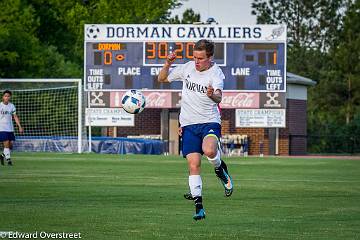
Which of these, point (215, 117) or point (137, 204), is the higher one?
point (215, 117)

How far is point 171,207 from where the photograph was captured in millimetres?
13898

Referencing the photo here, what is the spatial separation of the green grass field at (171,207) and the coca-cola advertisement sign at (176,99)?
20.0 m

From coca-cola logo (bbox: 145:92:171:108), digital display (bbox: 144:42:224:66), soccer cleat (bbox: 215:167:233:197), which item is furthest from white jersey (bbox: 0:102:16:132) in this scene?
coca-cola logo (bbox: 145:92:171:108)

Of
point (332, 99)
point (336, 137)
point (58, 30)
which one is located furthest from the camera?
point (332, 99)

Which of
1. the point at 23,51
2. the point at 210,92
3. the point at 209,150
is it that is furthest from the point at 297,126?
the point at 210,92

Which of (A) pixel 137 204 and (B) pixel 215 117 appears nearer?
(B) pixel 215 117

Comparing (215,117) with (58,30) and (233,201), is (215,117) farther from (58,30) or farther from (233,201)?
(58,30)

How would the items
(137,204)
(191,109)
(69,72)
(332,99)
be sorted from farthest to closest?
(332,99) < (69,72) < (137,204) < (191,109)

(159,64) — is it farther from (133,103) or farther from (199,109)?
(199,109)

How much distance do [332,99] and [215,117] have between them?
6856 cm

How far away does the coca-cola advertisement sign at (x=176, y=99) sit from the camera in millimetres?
42000

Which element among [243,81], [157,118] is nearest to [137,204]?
[243,81]

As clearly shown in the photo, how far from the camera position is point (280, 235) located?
35.0 feet

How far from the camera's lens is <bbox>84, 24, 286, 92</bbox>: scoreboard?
41219mm
